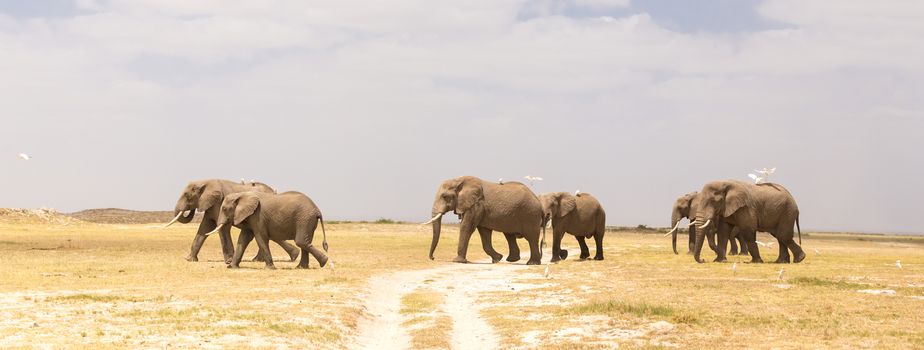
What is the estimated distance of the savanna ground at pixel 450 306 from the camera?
56.6 feet

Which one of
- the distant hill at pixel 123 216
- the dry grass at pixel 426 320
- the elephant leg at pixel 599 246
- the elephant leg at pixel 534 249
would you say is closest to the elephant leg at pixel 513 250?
the elephant leg at pixel 534 249

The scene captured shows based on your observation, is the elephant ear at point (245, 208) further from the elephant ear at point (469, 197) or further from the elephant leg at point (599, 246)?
the elephant leg at point (599, 246)

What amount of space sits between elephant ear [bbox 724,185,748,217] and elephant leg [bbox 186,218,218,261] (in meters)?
20.3

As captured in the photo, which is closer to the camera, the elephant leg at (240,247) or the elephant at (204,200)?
the elephant leg at (240,247)

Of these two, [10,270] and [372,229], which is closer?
[10,270]

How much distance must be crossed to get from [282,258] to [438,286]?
45.4 ft

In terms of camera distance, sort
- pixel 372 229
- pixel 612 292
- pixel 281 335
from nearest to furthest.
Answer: pixel 281 335 < pixel 612 292 < pixel 372 229

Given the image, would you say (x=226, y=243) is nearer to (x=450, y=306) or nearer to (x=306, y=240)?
(x=306, y=240)

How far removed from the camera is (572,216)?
136ft

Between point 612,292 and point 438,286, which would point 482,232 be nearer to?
point 438,286

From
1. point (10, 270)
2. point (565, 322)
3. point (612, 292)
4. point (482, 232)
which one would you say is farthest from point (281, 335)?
point (482, 232)

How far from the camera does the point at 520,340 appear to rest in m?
17.8

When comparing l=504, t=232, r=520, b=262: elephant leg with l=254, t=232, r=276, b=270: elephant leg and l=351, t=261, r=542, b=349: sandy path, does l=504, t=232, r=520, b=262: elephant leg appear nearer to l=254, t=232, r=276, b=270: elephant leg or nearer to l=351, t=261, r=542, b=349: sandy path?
l=351, t=261, r=542, b=349: sandy path

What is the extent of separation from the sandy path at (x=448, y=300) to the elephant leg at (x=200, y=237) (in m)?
8.35
